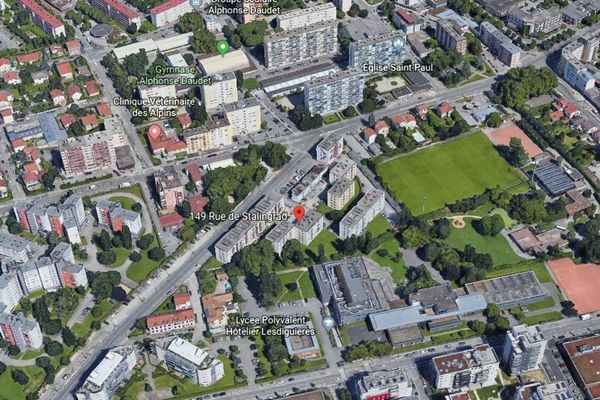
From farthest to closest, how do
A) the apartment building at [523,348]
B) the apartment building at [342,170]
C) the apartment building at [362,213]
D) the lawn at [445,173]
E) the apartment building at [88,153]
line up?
1. the apartment building at [88,153]
2. the apartment building at [342,170]
3. the lawn at [445,173]
4. the apartment building at [362,213]
5. the apartment building at [523,348]

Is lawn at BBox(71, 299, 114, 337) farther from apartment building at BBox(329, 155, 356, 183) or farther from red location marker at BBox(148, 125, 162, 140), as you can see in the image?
apartment building at BBox(329, 155, 356, 183)

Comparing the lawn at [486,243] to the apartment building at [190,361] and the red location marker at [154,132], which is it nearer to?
the apartment building at [190,361]

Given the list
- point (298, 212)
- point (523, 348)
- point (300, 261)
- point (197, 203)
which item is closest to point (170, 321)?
point (300, 261)

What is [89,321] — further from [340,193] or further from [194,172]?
[340,193]

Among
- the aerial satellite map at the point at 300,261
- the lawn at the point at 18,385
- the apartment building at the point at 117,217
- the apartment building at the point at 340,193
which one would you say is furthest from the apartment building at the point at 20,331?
the apartment building at the point at 340,193

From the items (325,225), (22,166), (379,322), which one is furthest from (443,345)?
(22,166)

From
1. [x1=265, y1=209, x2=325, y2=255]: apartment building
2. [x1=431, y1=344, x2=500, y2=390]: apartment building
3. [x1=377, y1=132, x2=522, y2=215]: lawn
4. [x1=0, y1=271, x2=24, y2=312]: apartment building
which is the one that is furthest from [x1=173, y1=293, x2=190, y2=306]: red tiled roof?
[x1=377, y1=132, x2=522, y2=215]: lawn
